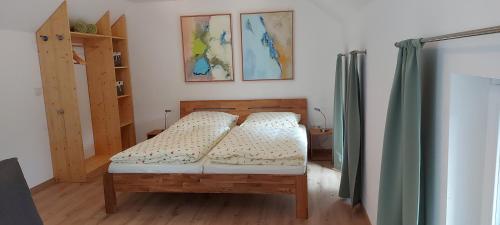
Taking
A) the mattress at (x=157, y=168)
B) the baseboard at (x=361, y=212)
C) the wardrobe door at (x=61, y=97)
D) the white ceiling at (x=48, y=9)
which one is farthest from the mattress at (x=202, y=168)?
the white ceiling at (x=48, y=9)

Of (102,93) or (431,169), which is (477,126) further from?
(102,93)

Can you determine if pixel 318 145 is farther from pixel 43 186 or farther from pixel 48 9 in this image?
pixel 48 9

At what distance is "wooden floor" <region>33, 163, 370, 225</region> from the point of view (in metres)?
2.99

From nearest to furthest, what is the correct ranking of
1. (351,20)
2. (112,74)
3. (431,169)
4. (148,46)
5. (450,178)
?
(450,178) < (431,169) < (351,20) < (112,74) < (148,46)

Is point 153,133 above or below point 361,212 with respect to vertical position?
above

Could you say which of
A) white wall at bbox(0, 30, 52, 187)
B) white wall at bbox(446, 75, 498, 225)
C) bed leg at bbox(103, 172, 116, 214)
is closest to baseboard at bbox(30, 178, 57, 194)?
white wall at bbox(0, 30, 52, 187)

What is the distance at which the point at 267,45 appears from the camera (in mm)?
4688

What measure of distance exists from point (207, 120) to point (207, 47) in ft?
3.49

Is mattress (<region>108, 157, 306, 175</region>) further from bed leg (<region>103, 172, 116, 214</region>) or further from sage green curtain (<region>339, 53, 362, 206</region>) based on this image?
sage green curtain (<region>339, 53, 362, 206</region>)

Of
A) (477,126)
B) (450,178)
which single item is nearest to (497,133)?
(477,126)

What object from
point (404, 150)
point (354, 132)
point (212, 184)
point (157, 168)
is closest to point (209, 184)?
point (212, 184)

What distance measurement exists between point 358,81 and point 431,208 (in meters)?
1.62

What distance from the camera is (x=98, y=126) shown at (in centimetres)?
478

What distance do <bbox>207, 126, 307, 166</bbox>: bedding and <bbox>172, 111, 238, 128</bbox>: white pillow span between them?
0.73 metres
